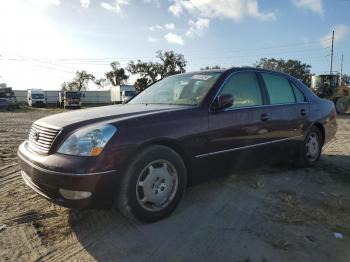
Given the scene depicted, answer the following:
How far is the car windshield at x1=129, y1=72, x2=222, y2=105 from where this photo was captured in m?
4.14

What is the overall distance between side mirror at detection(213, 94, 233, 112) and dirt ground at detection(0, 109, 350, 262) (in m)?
1.11

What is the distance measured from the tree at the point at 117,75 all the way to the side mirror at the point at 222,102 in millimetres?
70680

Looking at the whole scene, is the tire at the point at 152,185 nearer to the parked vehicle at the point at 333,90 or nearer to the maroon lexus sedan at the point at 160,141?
the maroon lexus sedan at the point at 160,141

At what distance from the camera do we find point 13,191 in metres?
4.52

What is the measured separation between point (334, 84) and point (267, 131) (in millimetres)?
21308

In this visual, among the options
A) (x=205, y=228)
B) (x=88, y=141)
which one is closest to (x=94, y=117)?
(x=88, y=141)

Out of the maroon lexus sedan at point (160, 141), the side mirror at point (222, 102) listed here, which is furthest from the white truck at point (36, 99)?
the side mirror at point (222, 102)

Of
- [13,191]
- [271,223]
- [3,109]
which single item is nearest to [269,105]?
[271,223]

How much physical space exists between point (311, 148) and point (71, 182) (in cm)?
418

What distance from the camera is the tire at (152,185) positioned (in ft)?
10.6

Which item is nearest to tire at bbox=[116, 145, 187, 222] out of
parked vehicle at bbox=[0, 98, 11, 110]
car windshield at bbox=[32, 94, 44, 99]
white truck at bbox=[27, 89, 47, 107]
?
parked vehicle at bbox=[0, 98, 11, 110]

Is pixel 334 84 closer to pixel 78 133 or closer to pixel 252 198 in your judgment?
pixel 252 198

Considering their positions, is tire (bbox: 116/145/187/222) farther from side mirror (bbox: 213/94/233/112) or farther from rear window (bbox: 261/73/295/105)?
rear window (bbox: 261/73/295/105)

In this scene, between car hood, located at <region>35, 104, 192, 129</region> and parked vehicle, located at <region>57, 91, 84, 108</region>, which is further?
parked vehicle, located at <region>57, 91, 84, 108</region>
